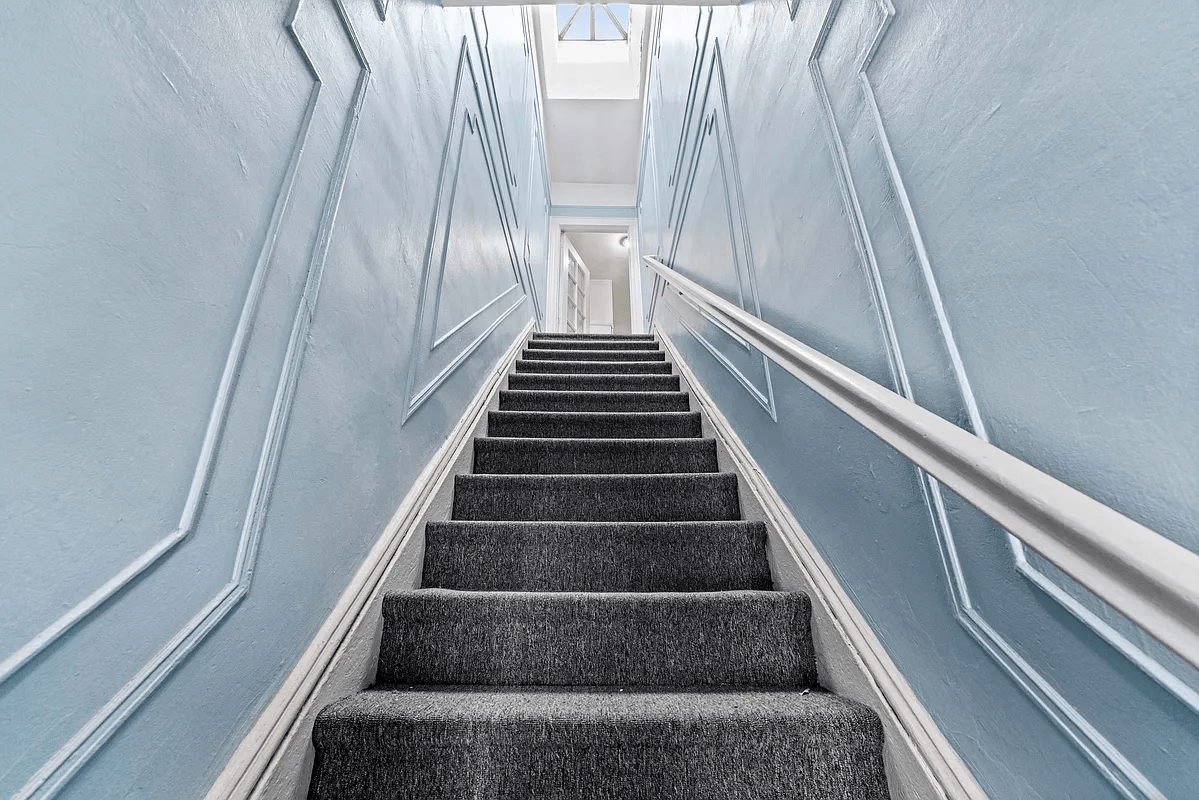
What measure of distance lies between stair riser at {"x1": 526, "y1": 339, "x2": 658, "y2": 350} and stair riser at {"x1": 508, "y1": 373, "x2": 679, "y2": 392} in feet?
2.90

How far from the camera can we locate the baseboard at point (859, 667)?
71 cm

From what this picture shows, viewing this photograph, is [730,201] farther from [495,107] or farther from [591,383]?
[495,107]

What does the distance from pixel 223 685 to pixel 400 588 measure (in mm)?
482

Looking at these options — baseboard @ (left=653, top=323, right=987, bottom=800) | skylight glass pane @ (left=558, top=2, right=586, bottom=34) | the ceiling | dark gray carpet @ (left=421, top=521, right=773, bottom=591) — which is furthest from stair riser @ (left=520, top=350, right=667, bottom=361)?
skylight glass pane @ (left=558, top=2, right=586, bottom=34)

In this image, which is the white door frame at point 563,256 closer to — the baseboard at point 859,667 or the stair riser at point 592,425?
A: the stair riser at point 592,425

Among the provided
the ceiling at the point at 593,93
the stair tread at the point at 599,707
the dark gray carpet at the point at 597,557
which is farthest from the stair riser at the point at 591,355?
the ceiling at the point at 593,93

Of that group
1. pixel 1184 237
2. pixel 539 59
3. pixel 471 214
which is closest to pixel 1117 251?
pixel 1184 237

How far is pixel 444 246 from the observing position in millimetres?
1663

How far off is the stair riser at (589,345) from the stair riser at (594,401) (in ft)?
3.97

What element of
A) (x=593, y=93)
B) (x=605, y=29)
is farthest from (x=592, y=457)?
(x=605, y=29)

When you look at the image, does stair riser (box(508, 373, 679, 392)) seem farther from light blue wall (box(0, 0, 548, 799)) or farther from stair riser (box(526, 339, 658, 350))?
light blue wall (box(0, 0, 548, 799))

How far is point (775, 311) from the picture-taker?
140 cm

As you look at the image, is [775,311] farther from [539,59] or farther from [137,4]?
[539,59]

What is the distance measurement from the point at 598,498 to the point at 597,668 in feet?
1.77
